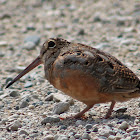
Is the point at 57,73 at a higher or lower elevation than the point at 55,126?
higher

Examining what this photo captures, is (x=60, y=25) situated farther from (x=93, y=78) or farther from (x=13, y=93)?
(x=93, y=78)

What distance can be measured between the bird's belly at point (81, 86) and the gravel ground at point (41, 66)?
0.44 metres

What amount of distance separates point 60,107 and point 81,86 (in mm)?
1152

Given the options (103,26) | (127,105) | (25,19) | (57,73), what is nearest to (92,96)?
(57,73)

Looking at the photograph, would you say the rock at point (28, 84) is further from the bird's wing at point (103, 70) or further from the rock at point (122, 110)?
the rock at point (122, 110)

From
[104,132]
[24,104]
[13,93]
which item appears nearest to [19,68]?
[13,93]

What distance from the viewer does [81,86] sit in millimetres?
5934

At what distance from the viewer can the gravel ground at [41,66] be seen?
19.6ft

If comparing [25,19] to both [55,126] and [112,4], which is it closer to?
[112,4]

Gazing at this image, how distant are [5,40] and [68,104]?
6141mm

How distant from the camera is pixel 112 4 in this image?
15633 mm

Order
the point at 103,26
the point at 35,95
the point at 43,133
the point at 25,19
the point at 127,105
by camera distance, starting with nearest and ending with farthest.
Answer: the point at 43,133 → the point at 127,105 → the point at 35,95 → the point at 103,26 → the point at 25,19

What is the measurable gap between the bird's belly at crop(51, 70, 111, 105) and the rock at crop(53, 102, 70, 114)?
0.85 meters

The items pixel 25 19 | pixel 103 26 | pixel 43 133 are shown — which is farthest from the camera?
pixel 25 19
